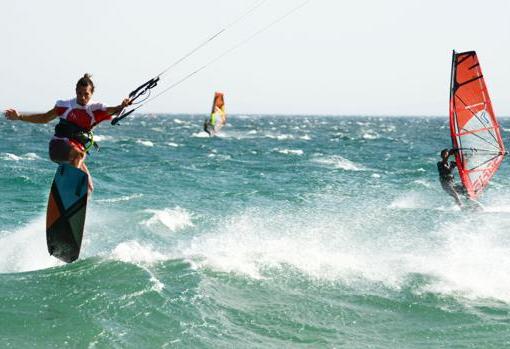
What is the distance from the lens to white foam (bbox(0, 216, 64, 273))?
30.9ft

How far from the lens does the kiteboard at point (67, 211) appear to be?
7074mm

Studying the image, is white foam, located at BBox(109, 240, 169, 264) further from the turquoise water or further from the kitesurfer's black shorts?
the kitesurfer's black shorts

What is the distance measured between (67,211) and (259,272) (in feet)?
10.5

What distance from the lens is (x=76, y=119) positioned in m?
6.68

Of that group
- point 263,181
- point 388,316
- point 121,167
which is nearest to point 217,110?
point 121,167

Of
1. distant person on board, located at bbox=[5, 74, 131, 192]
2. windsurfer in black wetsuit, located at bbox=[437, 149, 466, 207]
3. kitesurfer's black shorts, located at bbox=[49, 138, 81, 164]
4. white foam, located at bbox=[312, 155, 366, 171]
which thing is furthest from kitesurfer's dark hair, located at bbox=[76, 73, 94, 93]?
white foam, located at bbox=[312, 155, 366, 171]

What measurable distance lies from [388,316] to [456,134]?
6.09m

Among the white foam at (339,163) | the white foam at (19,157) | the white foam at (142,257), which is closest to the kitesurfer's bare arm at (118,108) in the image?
the white foam at (142,257)

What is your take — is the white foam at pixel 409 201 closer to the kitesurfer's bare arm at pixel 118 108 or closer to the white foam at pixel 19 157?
the kitesurfer's bare arm at pixel 118 108

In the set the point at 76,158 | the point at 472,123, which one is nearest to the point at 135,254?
the point at 76,158

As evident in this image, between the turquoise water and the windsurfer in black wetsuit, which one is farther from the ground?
the windsurfer in black wetsuit

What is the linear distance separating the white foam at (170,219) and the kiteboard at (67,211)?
566cm

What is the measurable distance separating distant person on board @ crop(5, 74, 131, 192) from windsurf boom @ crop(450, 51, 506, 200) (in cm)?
795

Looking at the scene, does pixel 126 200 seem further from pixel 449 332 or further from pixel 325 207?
pixel 449 332
